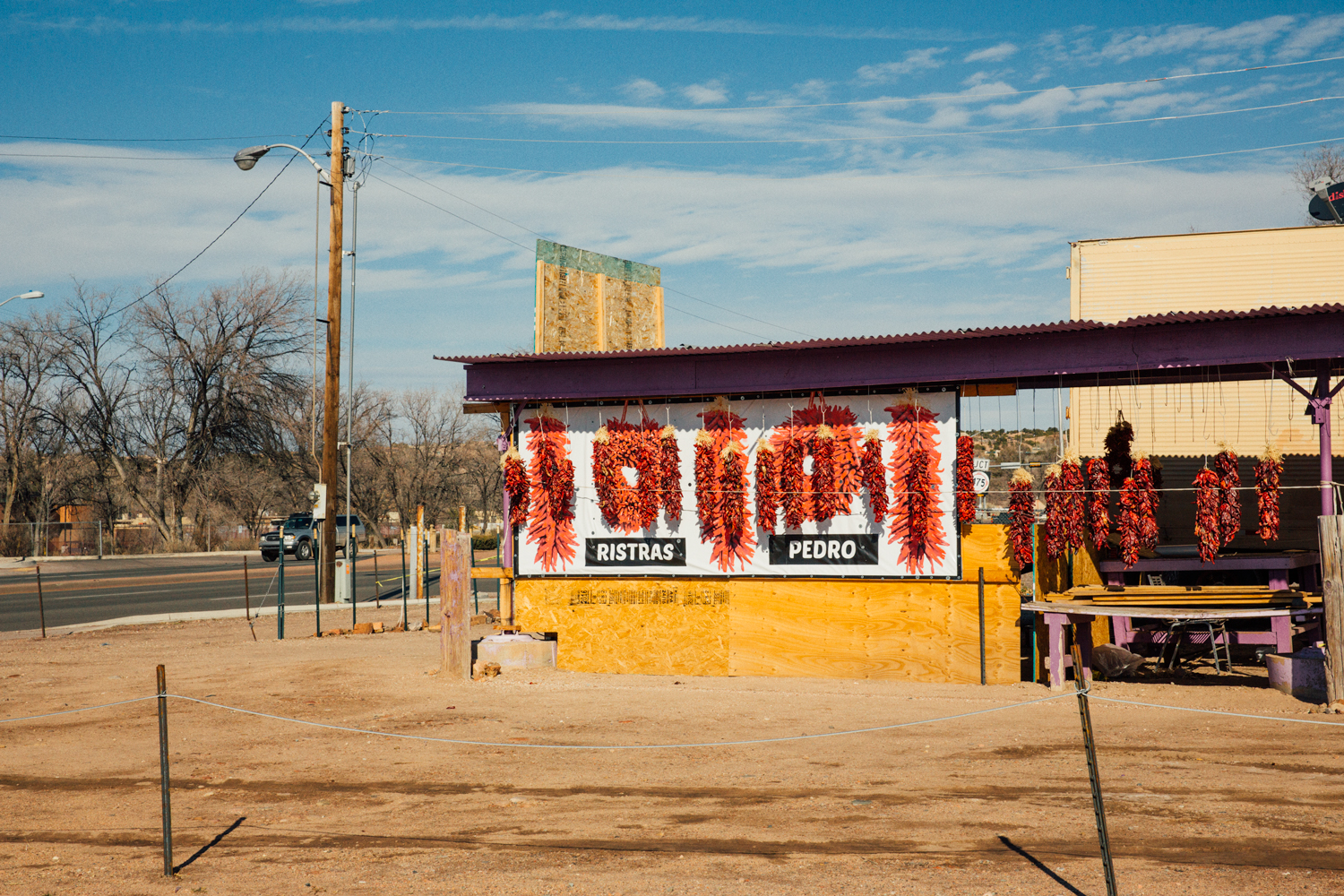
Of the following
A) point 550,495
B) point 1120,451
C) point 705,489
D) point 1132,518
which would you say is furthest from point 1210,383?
A: point 550,495

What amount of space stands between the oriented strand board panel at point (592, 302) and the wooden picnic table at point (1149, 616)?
29.5 ft

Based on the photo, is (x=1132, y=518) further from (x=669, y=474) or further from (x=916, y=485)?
(x=669, y=474)

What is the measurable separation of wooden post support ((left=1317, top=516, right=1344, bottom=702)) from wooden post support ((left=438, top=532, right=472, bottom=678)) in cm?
1099

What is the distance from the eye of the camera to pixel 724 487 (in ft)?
49.5

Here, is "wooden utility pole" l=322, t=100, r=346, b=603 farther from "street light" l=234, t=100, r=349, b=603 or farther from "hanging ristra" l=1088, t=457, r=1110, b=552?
"hanging ristra" l=1088, t=457, r=1110, b=552

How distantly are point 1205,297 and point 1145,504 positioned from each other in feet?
40.8

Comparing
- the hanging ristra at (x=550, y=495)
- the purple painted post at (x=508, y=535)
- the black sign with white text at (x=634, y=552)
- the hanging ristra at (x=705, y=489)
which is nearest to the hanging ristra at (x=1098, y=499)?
the hanging ristra at (x=705, y=489)

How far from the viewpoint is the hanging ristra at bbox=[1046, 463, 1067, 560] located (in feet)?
45.3

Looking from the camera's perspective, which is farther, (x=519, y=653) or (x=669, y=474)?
(x=519, y=653)

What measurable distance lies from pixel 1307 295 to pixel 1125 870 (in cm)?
2120

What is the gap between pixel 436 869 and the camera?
718cm

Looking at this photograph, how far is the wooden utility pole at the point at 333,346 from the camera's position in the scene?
83.3ft

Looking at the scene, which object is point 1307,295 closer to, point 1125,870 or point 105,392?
point 1125,870

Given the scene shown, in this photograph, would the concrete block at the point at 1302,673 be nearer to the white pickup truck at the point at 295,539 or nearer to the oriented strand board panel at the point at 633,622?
the oriented strand board panel at the point at 633,622
